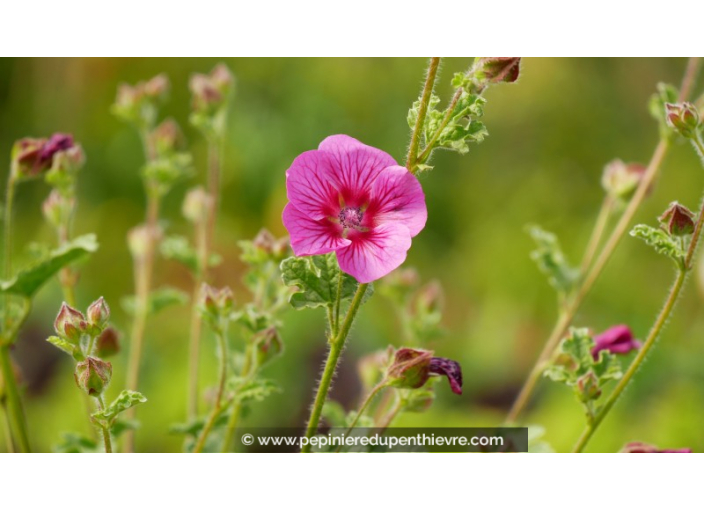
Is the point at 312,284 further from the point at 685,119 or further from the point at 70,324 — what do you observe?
the point at 685,119

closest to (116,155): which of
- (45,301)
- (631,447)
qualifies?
(45,301)

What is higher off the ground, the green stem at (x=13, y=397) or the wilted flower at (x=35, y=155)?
the wilted flower at (x=35, y=155)

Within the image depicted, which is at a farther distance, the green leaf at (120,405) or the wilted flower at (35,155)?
the wilted flower at (35,155)

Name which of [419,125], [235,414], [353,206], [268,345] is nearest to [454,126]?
[419,125]

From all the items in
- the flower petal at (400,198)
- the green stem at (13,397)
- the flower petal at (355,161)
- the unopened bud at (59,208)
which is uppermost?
the flower petal at (355,161)

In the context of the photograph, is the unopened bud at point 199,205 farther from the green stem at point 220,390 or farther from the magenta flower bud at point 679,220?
the magenta flower bud at point 679,220

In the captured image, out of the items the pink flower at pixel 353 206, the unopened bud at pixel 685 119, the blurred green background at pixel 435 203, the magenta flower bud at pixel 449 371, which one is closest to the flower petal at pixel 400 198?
the pink flower at pixel 353 206
